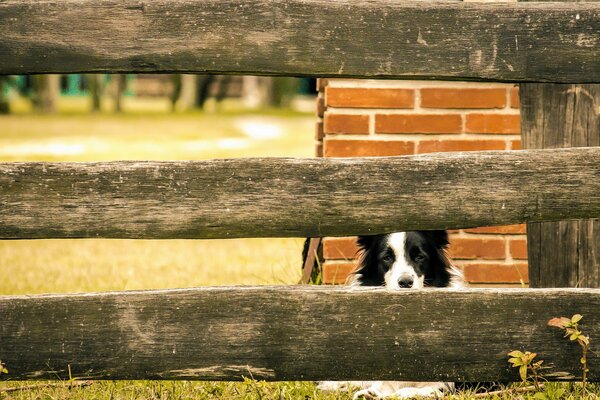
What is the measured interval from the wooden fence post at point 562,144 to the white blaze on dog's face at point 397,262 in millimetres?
578

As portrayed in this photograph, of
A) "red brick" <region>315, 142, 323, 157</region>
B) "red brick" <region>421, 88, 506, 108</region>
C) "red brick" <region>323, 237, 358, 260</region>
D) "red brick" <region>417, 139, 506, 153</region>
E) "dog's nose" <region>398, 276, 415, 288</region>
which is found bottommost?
"red brick" <region>323, 237, 358, 260</region>

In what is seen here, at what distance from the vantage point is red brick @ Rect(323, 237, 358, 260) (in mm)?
4461

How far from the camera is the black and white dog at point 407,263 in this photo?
3684 millimetres

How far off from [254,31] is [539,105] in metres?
1.10

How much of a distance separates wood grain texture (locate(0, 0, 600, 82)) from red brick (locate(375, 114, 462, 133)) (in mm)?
1431

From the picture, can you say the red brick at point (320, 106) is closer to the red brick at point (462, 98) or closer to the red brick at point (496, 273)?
the red brick at point (462, 98)

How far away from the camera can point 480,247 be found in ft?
14.4

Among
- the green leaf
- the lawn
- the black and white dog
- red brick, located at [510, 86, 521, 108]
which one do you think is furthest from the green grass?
red brick, located at [510, 86, 521, 108]

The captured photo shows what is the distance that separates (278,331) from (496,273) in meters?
1.94

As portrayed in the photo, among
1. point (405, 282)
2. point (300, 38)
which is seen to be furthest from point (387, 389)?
point (300, 38)

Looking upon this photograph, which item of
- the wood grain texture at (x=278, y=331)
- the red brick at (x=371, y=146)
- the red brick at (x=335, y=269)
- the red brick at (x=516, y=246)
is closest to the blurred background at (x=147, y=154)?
the red brick at (x=335, y=269)

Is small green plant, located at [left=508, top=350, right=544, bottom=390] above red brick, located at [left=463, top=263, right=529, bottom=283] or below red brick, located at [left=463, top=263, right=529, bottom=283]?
above

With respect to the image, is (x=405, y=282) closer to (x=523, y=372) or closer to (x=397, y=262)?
(x=397, y=262)

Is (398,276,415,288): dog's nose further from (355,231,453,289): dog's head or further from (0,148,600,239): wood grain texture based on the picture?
(0,148,600,239): wood grain texture
